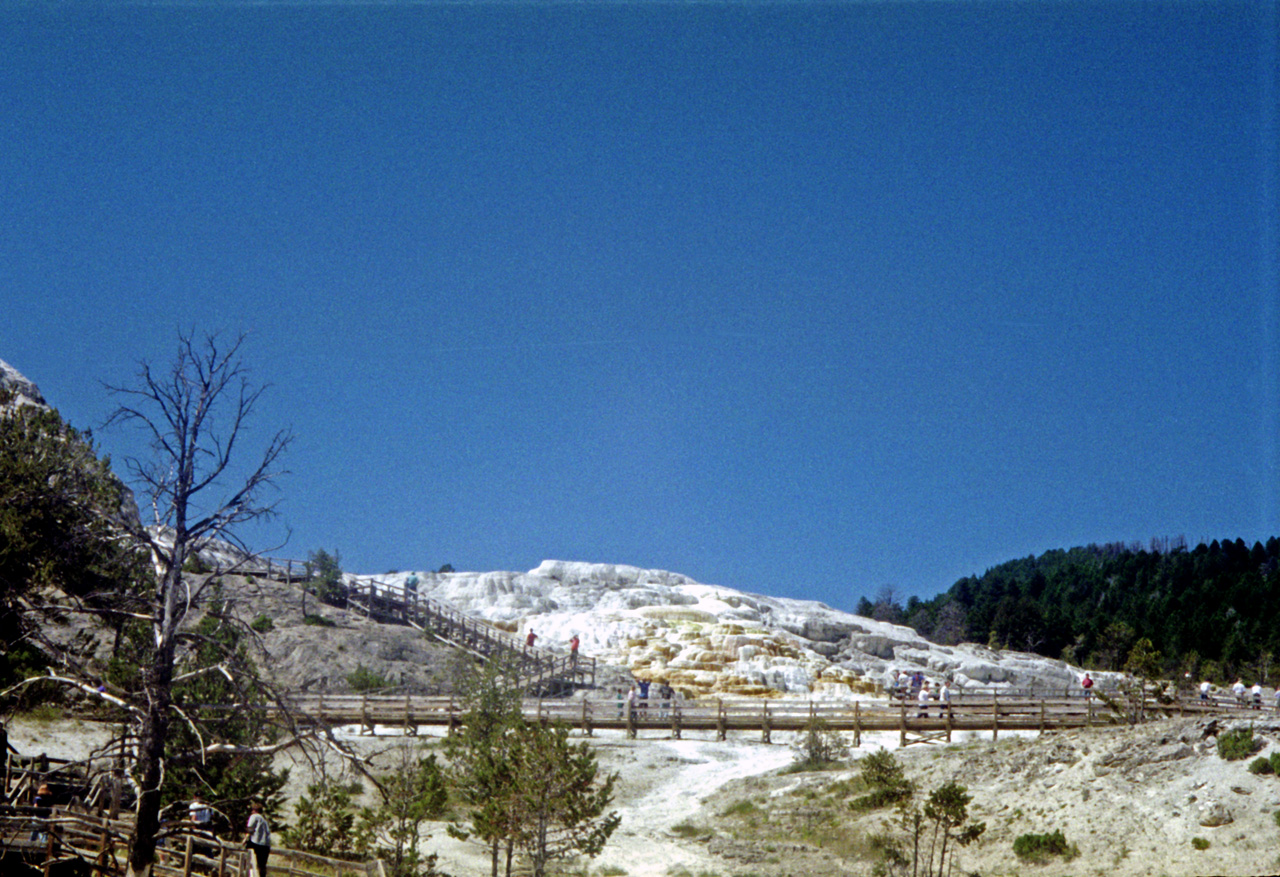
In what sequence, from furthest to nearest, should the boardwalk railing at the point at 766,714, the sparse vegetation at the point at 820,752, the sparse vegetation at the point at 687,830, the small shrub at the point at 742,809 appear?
1. the boardwalk railing at the point at 766,714
2. the sparse vegetation at the point at 820,752
3. the small shrub at the point at 742,809
4. the sparse vegetation at the point at 687,830

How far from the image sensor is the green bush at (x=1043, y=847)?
23.8m

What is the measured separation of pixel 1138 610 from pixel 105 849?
360ft

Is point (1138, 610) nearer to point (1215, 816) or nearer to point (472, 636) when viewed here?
point (472, 636)

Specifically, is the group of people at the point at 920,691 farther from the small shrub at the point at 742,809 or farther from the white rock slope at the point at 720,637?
the small shrub at the point at 742,809

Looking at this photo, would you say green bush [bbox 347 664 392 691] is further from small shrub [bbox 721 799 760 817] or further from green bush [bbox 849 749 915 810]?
green bush [bbox 849 749 915 810]

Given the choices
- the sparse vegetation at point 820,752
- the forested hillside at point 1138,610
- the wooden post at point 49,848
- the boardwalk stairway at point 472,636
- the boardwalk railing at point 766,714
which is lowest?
the wooden post at point 49,848

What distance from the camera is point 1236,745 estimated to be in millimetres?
25156

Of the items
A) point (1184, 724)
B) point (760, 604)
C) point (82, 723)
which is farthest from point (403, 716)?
point (760, 604)

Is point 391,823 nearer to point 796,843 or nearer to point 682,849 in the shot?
point 682,849

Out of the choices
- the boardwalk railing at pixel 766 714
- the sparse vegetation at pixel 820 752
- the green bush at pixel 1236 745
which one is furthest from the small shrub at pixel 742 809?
the green bush at pixel 1236 745

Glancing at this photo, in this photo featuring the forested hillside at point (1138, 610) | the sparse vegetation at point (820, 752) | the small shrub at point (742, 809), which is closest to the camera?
the small shrub at point (742, 809)

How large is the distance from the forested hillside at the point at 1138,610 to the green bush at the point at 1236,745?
3055 centimetres

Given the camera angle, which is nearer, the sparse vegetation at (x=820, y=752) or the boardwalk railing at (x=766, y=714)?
the sparse vegetation at (x=820, y=752)

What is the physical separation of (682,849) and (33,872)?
1405cm
